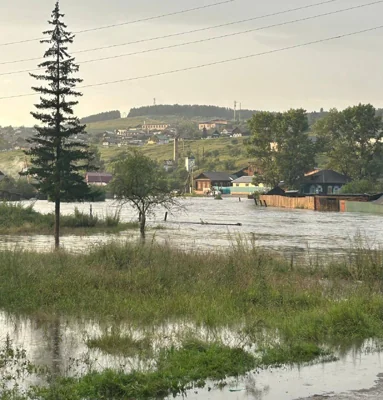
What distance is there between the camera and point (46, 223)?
55281 millimetres

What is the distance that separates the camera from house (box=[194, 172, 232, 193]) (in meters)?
183

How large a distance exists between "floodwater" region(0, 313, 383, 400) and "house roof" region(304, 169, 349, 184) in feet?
419

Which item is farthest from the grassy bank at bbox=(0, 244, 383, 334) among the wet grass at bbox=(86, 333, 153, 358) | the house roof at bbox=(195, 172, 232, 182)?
the house roof at bbox=(195, 172, 232, 182)

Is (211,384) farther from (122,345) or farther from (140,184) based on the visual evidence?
(140,184)

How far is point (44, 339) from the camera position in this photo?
1406 cm

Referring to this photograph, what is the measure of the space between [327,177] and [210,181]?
158 feet

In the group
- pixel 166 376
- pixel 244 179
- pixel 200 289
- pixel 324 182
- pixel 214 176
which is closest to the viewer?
pixel 166 376

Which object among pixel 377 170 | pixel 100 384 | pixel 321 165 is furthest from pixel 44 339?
pixel 321 165

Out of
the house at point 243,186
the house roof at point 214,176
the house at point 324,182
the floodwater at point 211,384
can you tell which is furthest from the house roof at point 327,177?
the floodwater at point 211,384

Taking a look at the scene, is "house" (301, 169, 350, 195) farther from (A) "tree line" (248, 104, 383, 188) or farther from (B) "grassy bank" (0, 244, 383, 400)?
(B) "grassy bank" (0, 244, 383, 400)

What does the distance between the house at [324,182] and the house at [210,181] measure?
4236 centimetres

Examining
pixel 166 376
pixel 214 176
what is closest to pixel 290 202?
pixel 214 176

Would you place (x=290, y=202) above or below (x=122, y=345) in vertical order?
above

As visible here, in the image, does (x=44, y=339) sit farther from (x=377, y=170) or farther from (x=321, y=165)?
(x=321, y=165)
